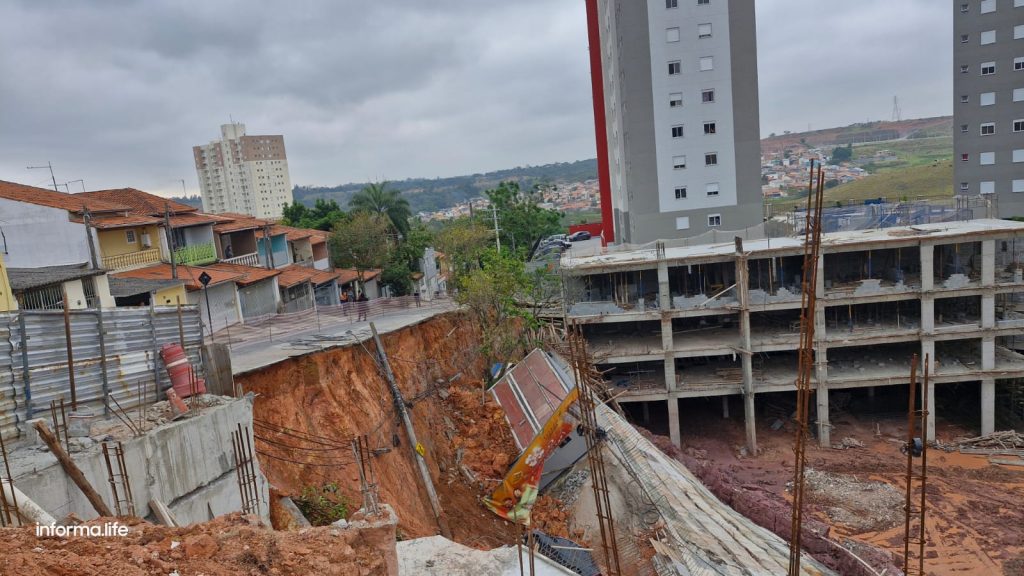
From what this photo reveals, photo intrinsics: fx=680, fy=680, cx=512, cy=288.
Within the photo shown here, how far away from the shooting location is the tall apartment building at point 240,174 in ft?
399

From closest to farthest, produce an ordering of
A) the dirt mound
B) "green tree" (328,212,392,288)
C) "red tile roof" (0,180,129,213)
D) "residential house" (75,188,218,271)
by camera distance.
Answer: the dirt mound, "red tile roof" (0,180,129,213), "residential house" (75,188,218,271), "green tree" (328,212,392,288)

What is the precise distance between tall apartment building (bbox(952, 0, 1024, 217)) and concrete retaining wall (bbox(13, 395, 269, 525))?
54.7 m

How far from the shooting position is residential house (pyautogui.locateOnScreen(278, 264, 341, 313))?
35447mm

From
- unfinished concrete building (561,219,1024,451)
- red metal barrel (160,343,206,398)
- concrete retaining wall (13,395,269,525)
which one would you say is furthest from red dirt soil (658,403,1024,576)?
red metal barrel (160,343,206,398)

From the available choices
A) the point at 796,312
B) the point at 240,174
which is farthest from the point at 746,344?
the point at 240,174

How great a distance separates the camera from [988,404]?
29.9m

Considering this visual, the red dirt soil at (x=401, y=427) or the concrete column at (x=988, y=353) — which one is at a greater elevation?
the red dirt soil at (x=401, y=427)

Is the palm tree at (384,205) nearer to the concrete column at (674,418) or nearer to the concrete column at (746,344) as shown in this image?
the concrete column at (674,418)

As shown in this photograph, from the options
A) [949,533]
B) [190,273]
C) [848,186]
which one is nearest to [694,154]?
[949,533]

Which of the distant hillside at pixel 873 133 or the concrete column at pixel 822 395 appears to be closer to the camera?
the concrete column at pixel 822 395

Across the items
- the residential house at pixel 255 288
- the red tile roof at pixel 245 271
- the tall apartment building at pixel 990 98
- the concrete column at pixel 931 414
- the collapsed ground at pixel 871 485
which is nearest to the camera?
the collapsed ground at pixel 871 485

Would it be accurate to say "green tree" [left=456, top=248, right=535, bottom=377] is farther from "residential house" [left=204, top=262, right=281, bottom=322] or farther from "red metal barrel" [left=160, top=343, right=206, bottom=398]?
"red metal barrel" [left=160, top=343, right=206, bottom=398]

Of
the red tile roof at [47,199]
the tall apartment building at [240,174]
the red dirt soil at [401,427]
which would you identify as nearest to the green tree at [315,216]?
the red tile roof at [47,199]

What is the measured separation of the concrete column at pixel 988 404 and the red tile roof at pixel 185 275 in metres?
33.5
